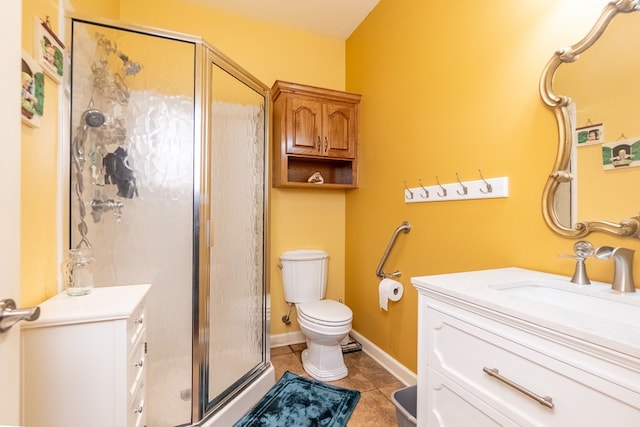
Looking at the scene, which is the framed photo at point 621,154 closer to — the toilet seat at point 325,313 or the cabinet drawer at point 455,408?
the cabinet drawer at point 455,408

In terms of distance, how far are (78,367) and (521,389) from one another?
120 centimetres

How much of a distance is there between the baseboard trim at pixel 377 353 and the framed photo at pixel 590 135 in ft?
4.88

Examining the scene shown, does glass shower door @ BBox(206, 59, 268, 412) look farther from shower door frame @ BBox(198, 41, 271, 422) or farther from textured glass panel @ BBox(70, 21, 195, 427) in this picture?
textured glass panel @ BBox(70, 21, 195, 427)

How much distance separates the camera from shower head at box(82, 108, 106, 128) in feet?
4.17

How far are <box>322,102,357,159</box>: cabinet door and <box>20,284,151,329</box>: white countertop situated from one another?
1696 mm

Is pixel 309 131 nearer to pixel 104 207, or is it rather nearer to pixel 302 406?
pixel 104 207

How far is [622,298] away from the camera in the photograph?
0.81 m

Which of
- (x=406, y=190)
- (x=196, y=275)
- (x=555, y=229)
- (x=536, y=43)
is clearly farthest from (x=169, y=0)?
(x=555, y=229)

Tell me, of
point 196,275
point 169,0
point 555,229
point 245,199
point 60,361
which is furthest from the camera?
point 169,0

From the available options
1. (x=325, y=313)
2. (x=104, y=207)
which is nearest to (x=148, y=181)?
(x=104, y=207)

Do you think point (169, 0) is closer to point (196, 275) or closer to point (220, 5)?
point (220, 5)

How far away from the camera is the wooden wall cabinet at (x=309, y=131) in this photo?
2.21m

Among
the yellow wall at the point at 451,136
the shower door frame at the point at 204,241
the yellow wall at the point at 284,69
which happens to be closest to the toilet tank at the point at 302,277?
the yellow wall at the point at 284,69

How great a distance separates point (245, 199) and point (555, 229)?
158cm
